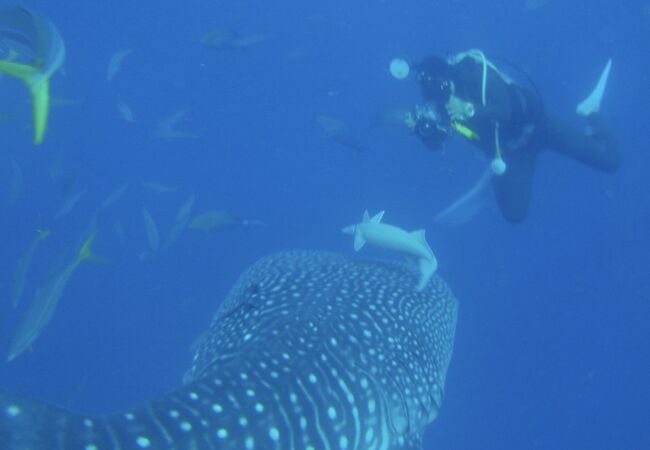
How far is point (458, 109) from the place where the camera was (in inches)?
303

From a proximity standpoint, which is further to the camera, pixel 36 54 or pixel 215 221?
pixel 215 221

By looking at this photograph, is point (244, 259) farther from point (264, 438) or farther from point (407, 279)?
point (264, 438)

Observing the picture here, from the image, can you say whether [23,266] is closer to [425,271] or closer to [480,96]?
[425,271]

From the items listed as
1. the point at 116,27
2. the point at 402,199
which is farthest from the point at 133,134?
the point at 402,199

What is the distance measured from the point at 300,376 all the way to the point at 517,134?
7.01m

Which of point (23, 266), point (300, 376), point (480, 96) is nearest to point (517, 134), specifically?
point (480, 96)

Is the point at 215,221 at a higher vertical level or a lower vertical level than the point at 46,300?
lower

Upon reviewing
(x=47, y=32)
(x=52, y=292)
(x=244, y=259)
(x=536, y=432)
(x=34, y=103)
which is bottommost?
(x=536, y=432)

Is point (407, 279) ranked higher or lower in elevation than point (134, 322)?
higher

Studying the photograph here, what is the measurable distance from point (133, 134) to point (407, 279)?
1227 centimetres

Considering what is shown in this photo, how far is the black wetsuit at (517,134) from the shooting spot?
8219mm

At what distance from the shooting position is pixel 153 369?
1305 centimetres

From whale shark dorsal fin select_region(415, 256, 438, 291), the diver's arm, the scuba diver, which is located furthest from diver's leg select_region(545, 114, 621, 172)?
whale shark dorsal fin select_region(415, 256, 438, 291)

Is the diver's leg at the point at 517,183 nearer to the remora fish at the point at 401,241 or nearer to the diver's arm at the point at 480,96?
the diver's arm at the point at 480,96
